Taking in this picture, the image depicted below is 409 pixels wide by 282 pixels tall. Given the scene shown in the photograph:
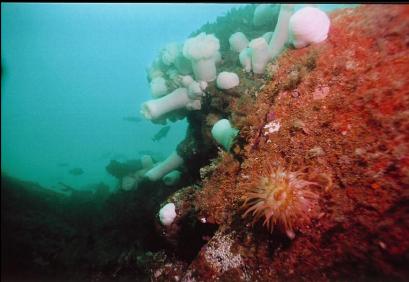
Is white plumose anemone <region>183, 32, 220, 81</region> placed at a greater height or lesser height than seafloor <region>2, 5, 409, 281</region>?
greater

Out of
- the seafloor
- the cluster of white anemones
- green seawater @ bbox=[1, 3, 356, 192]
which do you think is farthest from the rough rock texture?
green seawater @ bbox=[1, 3, 356, 192]

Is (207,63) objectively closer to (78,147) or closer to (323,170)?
(323,170)

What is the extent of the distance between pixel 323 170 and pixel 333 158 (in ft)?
0.54

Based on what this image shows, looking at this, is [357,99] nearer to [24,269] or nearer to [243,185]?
[243,185]

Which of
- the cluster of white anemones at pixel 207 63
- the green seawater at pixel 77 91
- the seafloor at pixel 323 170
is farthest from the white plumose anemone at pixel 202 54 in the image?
the green seawater at pixel 77 91

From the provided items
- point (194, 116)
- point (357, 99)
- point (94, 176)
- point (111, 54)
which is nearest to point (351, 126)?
point (357, 99)

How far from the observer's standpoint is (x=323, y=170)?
3006 millimetres

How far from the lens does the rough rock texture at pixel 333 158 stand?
8.45 feet

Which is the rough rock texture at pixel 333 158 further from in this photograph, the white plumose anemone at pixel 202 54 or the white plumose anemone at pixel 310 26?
the white plumose anemone at pixel 202 54

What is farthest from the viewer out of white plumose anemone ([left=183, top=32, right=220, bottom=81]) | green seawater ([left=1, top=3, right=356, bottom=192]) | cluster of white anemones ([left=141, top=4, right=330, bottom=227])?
green seawater ([left=1, top=3, right=356, bottom=192])

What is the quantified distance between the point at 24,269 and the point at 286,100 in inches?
246

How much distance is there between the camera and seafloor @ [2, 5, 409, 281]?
260cm

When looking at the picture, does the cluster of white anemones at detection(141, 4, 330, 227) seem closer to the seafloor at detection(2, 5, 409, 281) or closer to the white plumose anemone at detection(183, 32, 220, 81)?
the white plumose anemone at detection(183, 32, 220, 81)

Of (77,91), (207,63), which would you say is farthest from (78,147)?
(207,63)
